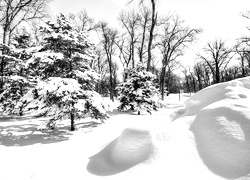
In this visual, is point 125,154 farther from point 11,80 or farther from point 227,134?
point 11,80

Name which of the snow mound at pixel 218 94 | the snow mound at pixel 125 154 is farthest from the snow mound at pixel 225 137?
the snow mound at pixel 125 154

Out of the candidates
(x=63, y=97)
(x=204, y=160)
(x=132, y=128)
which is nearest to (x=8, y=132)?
(x=63, y=97)

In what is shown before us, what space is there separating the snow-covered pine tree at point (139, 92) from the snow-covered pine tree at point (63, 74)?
5.59 m

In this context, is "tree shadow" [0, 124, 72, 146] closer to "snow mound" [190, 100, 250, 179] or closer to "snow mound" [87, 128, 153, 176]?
"snow mound" [87, 128, 153, 176]

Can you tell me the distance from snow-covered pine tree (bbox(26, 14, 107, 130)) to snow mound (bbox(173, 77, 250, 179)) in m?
4.41

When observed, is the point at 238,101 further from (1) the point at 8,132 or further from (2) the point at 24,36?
(2) the point at 24,36

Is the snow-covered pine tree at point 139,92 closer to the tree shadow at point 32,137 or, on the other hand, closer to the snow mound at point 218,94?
the tree shadow at point 32,137

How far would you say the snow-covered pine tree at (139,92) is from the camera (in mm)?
12820

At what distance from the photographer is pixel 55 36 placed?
6.57 meters

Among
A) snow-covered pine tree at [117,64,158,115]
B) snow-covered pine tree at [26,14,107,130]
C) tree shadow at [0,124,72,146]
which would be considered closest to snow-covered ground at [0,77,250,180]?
tree shadow at [0,124,72,146]

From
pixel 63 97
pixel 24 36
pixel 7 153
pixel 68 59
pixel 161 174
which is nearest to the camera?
pixel 161 174

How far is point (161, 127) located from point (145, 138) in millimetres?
468

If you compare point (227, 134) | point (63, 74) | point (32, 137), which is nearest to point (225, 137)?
Result: point (227, 134)

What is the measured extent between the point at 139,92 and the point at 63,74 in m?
6.89
